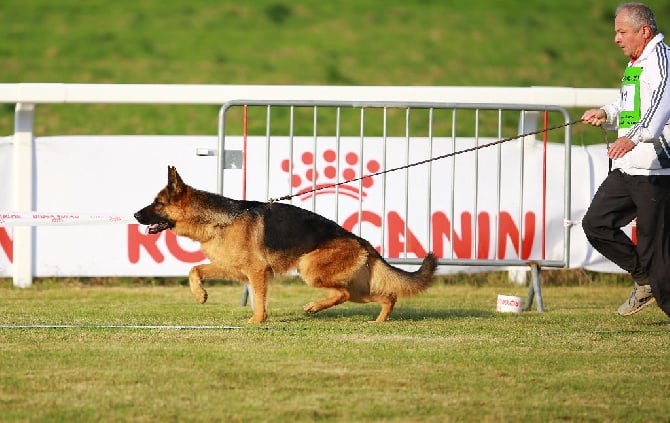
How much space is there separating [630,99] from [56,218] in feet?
15.1

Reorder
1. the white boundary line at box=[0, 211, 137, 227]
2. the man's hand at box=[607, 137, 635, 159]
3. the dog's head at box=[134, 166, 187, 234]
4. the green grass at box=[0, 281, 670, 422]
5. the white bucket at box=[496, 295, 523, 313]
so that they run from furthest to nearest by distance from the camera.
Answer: the white bucket at box=[496, 295, 523, 313], the white boundary line at box=[0, 211, 137, 227], the dog's head at box=[134, 166, 187, 234], the man's hand at box=[607, 137, 635, 159], the green grass at box=[0, 281, 670, 422]

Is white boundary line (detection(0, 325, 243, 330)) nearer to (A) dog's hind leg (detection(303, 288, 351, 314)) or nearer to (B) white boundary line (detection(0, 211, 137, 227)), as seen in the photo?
(A) dog's hind leg (detection(303, 288, 351, 314))

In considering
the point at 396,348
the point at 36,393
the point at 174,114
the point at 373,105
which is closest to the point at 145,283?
the point at 373,105

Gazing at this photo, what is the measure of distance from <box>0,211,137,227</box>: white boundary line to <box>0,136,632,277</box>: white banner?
1.56 m

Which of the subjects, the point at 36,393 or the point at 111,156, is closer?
the point at 36,393

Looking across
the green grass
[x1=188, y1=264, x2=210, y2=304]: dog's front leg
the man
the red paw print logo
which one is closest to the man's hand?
the man

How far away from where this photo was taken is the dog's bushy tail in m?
8.67

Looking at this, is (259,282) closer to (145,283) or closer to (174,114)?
(145,283)

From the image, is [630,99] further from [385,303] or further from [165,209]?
[165,209]

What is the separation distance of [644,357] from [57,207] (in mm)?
6086

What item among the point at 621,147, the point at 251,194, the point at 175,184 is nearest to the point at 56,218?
the point at 175,184

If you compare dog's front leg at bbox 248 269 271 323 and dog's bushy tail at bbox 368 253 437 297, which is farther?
dog's bushy tail at bbox 368 253 437 297

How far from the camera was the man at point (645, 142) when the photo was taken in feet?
25.0

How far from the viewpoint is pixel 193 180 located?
1121cm
